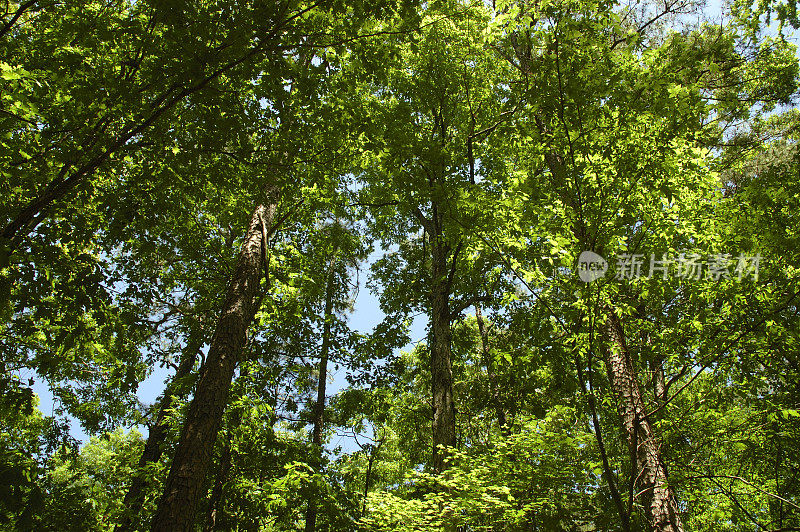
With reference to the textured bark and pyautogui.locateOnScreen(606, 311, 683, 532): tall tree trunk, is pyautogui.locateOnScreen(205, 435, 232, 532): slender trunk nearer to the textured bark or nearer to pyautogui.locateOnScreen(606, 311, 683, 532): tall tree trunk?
the textured bark

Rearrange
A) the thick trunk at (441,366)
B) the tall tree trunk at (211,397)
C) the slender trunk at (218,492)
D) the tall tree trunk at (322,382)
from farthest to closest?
the tall tree trunk at (322,382)
the thick trunk at (441,366)
the slender trunk at (218,492)
the tall tree trunk at (211,397)

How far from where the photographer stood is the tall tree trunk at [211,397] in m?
4.46

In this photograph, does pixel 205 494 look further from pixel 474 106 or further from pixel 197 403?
pixel 474 106

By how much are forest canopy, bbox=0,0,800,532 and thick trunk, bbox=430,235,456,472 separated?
52 millimetres

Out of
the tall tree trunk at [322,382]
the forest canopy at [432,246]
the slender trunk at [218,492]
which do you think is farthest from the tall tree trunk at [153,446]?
the tall tree trunk at [322,382]

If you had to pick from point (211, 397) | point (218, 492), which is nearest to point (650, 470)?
point (211, 397)

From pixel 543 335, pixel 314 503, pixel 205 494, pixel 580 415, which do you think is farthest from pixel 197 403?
pixel 580 415

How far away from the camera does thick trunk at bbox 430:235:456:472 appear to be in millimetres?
7414

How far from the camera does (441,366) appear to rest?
8.01m

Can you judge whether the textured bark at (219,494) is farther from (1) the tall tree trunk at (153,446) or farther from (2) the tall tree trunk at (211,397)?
(2) the tall tree trunk at (211,397)

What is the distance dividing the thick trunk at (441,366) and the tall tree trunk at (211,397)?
111 inches

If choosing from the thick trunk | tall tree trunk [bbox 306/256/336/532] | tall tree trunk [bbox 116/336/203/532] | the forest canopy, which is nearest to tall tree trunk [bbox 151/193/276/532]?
the forest canopy

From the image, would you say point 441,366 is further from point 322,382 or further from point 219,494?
point 322,382

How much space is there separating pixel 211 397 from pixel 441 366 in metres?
Result: 4.16
